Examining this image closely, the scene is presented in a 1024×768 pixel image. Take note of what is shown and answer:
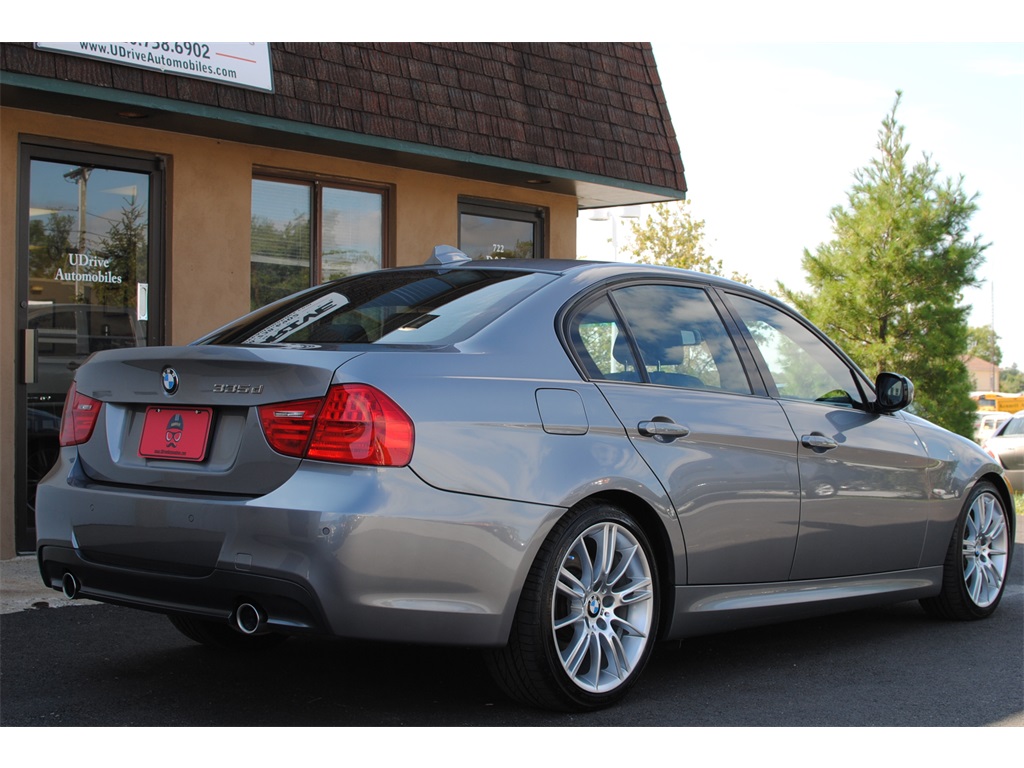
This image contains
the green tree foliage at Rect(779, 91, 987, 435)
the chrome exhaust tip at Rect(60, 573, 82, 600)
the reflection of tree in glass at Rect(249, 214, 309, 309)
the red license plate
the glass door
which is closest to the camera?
the red license plate

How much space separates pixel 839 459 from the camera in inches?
205

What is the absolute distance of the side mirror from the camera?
18.3 feet

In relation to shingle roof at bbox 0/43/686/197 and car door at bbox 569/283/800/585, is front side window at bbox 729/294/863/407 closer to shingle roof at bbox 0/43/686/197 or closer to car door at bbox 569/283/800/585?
car door at bbox 569/283/800/585

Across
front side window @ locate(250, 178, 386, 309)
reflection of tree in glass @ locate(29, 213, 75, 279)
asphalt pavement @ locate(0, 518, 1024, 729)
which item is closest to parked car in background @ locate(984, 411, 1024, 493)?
front side window @ locate(250, 178, 386, 309)

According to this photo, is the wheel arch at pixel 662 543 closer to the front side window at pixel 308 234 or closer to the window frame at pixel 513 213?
the front side window at pixel 308 234

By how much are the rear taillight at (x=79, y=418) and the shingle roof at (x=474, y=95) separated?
3.29m

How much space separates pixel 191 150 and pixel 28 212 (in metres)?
1.33

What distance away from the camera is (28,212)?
762 centimetres

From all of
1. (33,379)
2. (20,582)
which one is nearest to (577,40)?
(33,379)

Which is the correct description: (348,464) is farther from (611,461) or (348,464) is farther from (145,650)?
(145,650)

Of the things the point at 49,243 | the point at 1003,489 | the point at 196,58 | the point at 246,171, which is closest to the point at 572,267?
the point at 1003,489

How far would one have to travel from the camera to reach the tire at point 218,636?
5020mm

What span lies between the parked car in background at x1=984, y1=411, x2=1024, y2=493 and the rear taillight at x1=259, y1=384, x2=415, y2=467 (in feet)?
41.4

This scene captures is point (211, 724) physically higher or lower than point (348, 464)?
lower
